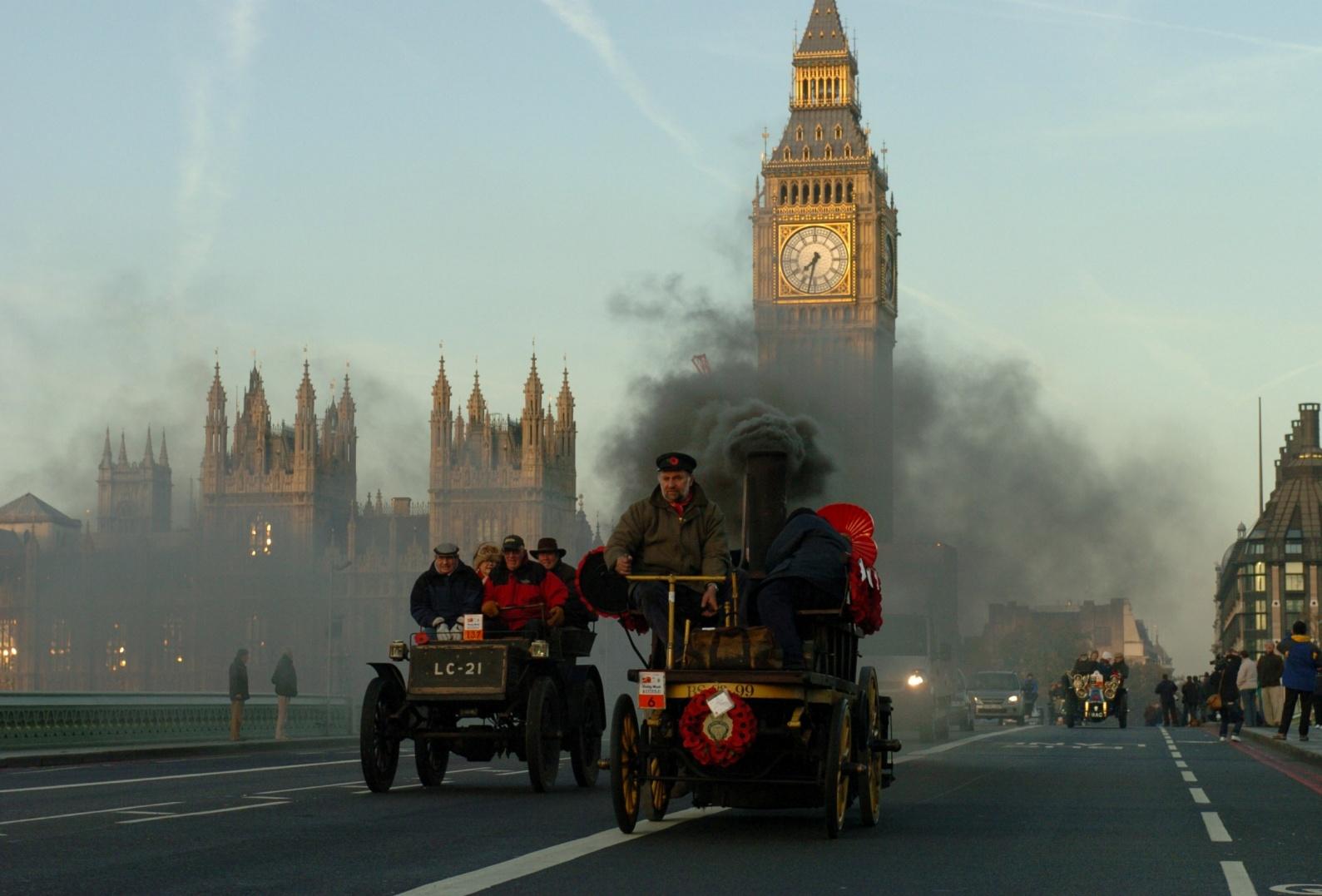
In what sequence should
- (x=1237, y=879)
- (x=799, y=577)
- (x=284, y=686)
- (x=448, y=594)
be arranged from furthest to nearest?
1. (x=284, y=686)
2. (x=448, y=594)
3. (x=799, y=577)
4. (x=1237, y=879)

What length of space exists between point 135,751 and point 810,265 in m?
116

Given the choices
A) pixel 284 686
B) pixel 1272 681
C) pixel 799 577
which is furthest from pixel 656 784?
pixel 1272 681

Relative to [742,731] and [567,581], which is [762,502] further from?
[567,581]

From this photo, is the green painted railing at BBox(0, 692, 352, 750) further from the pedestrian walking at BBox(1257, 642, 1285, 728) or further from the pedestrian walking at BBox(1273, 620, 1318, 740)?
the pedestrian walking at BBox(1257, 642, 1285, 728)

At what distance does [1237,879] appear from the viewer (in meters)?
10.1

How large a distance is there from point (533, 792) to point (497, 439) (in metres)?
111

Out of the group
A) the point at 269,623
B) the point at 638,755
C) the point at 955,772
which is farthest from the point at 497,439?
the point at 638,755

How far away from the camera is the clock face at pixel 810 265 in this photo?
13950 centimetres

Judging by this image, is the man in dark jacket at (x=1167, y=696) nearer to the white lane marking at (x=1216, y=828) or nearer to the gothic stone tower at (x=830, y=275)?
the white lane marking at (x=1216, y=828)

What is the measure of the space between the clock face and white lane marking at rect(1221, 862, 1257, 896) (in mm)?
129554

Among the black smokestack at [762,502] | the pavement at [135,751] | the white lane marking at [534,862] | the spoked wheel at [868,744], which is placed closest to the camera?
the white lane marking at [534,862]

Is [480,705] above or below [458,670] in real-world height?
below

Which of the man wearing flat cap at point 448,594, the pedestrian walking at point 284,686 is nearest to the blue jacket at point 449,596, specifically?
the man wearing flat cap at point 448,594

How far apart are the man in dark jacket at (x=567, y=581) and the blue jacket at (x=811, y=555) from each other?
16.7 ft
